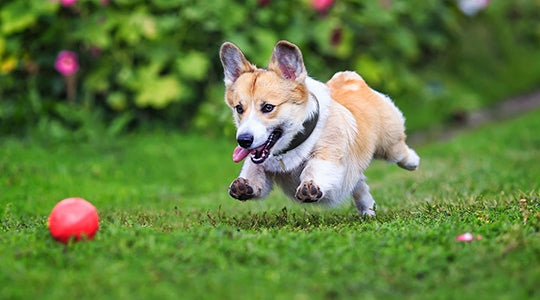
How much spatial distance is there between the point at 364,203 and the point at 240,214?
112 centimetres

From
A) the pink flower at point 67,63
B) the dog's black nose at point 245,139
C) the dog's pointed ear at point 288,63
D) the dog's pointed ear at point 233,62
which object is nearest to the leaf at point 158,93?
the pink flower at point 67,63

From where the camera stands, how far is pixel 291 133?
18.9 feet

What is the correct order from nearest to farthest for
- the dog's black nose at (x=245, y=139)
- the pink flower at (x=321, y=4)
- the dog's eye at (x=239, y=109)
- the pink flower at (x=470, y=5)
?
the dog's black nose at (x=245, y=139) < the dog's eye at (x=239, y=109) < the pink flower at (x=321, y=4) < the pink flower at (x=470, y=5)

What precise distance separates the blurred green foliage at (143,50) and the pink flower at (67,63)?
298mm

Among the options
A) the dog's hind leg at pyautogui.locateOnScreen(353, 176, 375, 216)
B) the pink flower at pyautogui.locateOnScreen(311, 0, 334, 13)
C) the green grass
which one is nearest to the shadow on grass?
the green grass

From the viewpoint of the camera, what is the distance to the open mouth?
5.65m

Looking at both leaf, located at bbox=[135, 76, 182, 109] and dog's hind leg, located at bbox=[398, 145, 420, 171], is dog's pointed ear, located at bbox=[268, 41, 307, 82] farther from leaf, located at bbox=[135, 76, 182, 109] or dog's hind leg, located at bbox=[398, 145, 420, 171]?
leaf, located at bbox=[135, 76, 182, 109]

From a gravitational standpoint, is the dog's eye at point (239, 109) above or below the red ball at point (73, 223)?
above

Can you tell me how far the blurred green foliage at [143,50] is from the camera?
36.9 feet

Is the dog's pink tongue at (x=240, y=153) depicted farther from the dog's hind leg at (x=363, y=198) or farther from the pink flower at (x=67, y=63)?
the pink flower at (x=67, y=63)

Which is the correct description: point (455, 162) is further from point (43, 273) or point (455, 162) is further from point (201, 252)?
point (43, 273)

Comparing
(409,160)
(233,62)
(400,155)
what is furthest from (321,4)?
(233,62)

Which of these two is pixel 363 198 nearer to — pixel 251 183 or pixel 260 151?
pixel 251 183

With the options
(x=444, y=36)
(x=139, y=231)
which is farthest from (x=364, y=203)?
(x=444, y=36)
